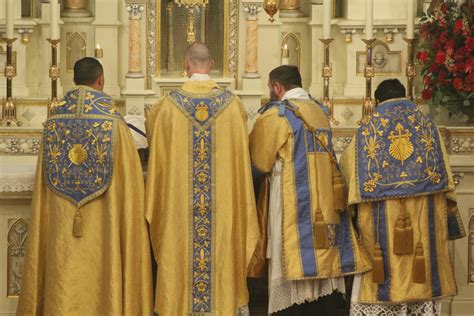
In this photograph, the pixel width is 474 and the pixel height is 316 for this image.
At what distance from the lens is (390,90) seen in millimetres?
7371

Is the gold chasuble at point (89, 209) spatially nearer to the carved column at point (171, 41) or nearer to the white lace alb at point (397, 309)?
the white lace alb at point (397, 309)

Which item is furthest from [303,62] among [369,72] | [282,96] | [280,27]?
[282,96]

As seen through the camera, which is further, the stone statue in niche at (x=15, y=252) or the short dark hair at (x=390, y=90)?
the stone statue in niche at (x=15, y=252)

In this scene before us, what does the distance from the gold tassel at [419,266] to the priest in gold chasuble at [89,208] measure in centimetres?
153

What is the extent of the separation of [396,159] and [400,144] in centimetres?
9

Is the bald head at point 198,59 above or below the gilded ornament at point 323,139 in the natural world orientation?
above

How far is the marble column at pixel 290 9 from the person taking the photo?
12.1 m

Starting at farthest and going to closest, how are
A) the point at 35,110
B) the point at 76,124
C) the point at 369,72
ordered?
the point at 35,110 < the point at 369,72 < the point at 76,124

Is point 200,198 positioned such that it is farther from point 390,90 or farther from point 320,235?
point 390,90

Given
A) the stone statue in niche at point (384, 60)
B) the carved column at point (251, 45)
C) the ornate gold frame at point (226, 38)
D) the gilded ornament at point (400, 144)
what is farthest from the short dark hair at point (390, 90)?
the ornate gold frame at point (226, 38)

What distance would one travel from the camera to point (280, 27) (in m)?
12.0

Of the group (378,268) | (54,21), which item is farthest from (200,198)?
(54,21)

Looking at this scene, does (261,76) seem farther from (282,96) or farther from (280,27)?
(282,96)

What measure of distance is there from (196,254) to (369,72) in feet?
9.41
